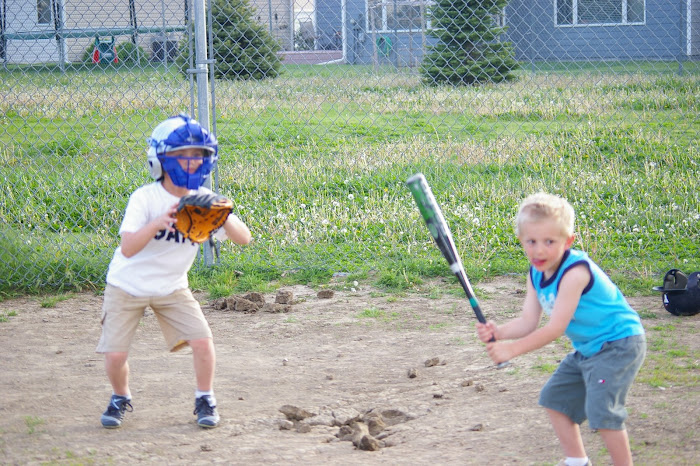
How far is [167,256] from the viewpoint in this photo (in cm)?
364

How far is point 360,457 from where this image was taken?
3289mm

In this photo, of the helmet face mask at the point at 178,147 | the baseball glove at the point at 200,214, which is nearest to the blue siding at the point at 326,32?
the helmet face mask at the point at 178,147

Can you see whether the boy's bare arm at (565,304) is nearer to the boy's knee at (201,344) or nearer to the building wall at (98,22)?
the boy's knee at (201,344)

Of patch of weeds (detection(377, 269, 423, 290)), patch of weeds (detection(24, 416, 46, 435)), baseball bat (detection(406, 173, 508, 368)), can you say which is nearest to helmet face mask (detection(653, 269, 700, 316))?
patch of weeds (detection(377, 269, 423, 290))

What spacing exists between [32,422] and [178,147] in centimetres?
156

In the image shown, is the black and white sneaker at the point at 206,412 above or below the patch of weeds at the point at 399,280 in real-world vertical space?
above

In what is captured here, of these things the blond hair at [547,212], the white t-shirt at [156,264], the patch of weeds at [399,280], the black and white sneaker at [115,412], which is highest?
the blond hair at [547,212]

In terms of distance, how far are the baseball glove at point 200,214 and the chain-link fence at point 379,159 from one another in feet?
8.82

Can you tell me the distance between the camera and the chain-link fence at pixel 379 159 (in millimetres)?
6441

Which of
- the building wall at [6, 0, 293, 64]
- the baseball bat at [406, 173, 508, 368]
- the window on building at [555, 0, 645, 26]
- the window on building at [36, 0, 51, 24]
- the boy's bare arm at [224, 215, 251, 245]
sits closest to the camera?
the baseball bat at [406, 173, 508, 368]

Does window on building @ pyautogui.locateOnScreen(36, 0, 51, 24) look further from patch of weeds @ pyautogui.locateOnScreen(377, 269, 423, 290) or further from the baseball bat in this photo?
the baseball bat

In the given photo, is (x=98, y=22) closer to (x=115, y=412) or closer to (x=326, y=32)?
(x=326, y=32)

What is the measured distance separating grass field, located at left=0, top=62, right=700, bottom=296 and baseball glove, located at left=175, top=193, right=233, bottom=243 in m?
2.61

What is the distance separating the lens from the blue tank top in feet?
9.18
